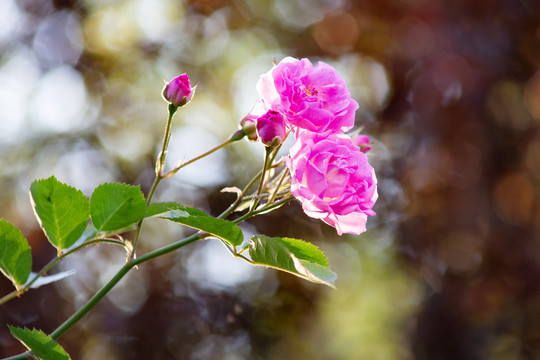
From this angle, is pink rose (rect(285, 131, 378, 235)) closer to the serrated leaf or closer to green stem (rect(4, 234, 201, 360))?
green stem (rect(4, 234, 201, 360))

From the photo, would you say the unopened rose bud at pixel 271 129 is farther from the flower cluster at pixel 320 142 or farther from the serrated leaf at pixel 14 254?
the serrated leaf at pixel 14 254

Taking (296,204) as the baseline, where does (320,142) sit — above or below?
above

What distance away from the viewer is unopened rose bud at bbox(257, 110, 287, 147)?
25.5 inches

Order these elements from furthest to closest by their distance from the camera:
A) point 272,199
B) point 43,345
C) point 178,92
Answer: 1. point 178,92
2. point 272,199
3. point 43,345

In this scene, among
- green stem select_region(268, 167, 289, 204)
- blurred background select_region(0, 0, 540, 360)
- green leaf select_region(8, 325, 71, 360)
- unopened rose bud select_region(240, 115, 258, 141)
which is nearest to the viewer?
green leaf select_region(8, 325, 71, 360)

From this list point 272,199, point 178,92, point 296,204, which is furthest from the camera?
point 296,204

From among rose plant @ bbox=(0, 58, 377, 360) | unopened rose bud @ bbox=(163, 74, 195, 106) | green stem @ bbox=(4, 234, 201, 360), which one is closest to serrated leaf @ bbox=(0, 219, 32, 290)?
rose plant @ bbox=(0, 58, 377, 360)

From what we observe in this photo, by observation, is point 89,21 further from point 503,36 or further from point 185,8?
point 503,36

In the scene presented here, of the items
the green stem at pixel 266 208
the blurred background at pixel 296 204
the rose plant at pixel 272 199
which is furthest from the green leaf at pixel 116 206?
the blurred background at pixel 296 204

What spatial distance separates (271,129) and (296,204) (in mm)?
2093

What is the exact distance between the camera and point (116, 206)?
0.64m

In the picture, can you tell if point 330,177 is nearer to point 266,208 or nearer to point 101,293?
point 266,208

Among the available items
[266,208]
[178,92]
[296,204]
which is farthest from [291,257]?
[296,204]

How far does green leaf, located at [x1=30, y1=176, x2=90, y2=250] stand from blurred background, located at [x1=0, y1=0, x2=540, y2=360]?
201 cm
